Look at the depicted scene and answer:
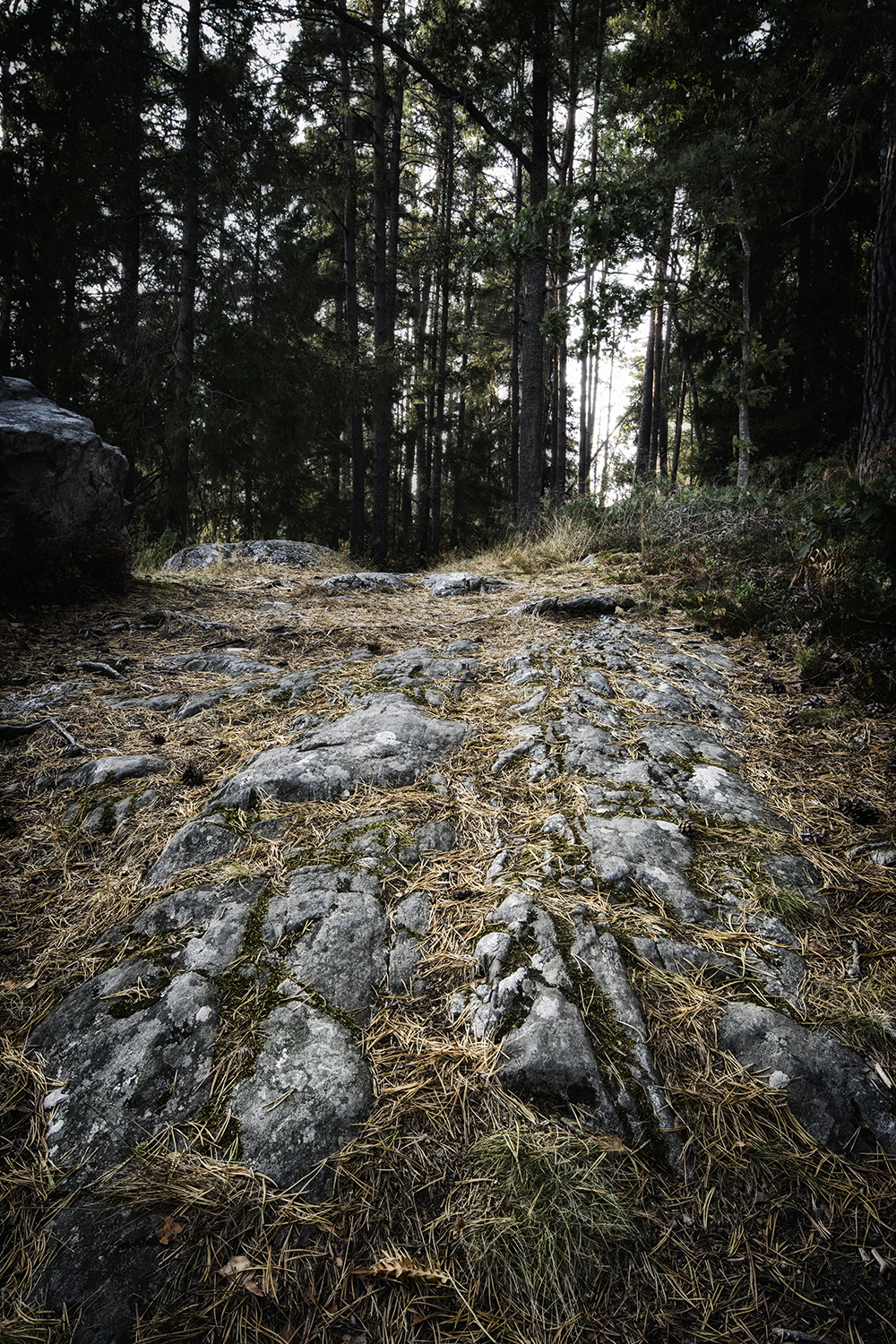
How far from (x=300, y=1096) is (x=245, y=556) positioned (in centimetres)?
731

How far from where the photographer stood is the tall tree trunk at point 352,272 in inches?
394

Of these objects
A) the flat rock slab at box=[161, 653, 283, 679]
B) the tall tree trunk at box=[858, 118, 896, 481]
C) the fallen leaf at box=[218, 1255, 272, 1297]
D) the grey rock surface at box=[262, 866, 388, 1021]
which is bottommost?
the fallen leaf at box=[218, 1255, 272, 1297]

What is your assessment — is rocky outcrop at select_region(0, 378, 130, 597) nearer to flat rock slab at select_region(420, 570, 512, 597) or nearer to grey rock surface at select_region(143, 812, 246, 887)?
flat rock slab at select_region(420, 570, 512, 597)

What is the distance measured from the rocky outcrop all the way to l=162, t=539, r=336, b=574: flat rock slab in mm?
2643

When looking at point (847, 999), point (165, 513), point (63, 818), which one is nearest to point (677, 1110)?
point (847, 999)

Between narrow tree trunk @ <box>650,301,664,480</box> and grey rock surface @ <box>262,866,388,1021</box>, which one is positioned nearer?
grey rock surface @ <box>262,866,388,1021</box>

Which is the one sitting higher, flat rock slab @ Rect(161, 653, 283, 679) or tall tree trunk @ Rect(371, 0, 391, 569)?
tall tree trunk @ Rect(371, 0, 391, 569)

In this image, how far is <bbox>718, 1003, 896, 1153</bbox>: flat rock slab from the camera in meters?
1.07

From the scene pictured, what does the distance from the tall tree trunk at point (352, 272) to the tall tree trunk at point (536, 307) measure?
2927 mm

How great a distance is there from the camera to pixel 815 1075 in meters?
1.15

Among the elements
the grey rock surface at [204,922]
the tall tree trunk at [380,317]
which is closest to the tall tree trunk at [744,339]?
the tall tree trunk at [380,317]

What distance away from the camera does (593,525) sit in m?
7.39

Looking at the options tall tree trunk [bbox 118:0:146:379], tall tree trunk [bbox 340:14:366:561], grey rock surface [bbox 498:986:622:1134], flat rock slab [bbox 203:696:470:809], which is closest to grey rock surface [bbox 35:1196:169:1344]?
grey rock surface [bbox 498:986:622:1134]

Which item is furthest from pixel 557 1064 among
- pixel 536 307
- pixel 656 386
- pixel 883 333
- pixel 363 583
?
pixel 656 386
